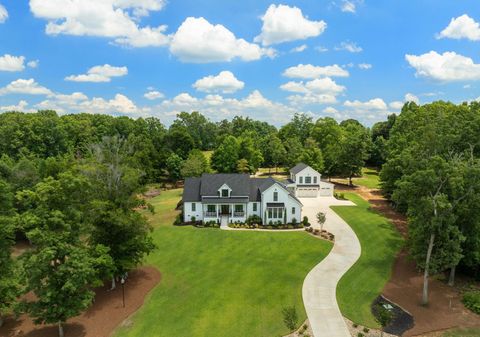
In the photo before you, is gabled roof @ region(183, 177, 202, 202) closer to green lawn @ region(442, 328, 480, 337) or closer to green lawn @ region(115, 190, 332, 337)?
green lawn @ region(115, 190, 332, 337)

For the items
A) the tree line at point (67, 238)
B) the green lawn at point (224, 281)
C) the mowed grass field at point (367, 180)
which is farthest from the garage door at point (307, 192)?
the tree line at point (67, 238)

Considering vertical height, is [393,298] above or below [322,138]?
below

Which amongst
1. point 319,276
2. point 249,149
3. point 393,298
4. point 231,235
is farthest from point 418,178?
point 249,149

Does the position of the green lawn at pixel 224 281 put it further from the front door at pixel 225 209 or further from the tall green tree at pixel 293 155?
the tall green tree at pixel 293 155

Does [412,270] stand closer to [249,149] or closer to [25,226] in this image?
[25,226]

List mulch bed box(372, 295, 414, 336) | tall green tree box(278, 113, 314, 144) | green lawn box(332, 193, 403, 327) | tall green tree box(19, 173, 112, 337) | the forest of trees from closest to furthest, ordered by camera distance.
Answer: tall green tree box(19, 173, 112, 337)
the forest of trees
mulch bed box(372, 295, 414, 336)
green lawn box(332, 193, 403, 327)
tall green tree box(278, 113, 314, 144)

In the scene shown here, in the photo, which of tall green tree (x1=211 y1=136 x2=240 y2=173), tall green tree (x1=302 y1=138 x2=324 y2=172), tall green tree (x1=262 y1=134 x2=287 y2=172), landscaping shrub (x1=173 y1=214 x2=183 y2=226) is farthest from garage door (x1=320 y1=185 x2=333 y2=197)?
landscaping shrub (x1=173 y1=214 x2=183 y2=226)
